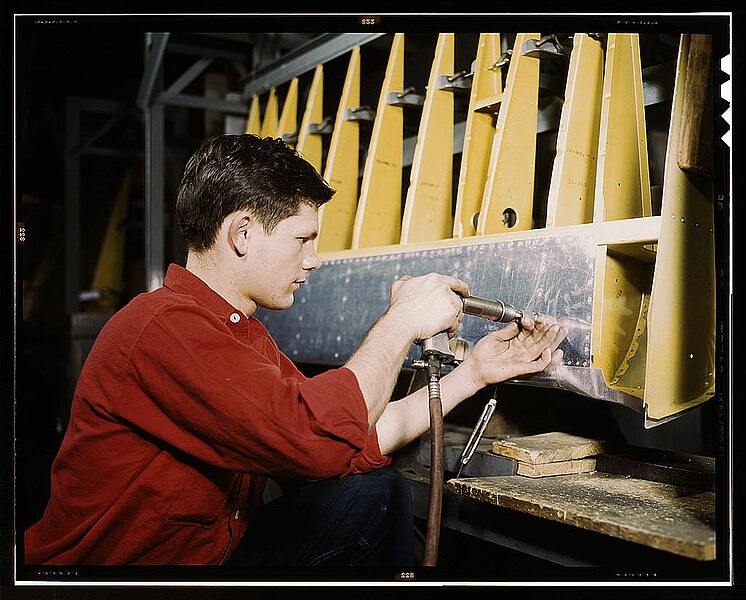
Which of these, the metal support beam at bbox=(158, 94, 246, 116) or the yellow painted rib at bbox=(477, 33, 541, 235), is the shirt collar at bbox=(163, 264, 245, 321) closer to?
the yellow painted rib at bbox=(477, 33, 541, 235)

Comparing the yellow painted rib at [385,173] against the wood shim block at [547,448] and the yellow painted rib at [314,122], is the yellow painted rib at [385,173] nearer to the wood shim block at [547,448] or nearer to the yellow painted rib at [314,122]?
the yellow painted rib at [314,122]

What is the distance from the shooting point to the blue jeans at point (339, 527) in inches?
71.4

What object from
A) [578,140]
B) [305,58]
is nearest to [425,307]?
[578,140]

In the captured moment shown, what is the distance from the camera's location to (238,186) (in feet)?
5.61

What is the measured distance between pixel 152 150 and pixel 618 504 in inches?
129

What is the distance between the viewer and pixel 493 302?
185cm

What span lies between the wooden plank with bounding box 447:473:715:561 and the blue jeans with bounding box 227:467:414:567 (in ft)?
0.72

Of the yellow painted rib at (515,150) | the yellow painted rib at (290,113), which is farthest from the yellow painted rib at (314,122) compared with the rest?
the yellow painted rib at (515,150)

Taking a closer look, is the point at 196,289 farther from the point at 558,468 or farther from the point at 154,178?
the point at 154,178

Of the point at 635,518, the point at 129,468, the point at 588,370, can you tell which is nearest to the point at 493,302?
the point at 588,370

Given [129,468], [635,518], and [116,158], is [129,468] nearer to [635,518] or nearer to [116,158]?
[635,518]

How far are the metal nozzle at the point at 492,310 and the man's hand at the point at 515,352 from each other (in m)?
0.04

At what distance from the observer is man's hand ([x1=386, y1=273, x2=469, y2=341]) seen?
→ 1.67 metres

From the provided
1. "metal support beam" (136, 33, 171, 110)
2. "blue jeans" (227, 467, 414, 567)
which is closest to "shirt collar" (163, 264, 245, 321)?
"blue jeans" (227, 467, 414, 567)
